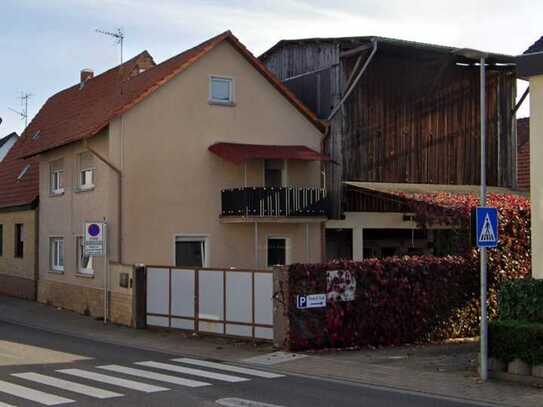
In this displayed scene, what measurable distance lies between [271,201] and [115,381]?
12.1 meters

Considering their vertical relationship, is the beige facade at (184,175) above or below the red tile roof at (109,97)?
below

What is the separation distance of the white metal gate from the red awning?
199 inches

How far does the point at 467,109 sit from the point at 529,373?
18.0m

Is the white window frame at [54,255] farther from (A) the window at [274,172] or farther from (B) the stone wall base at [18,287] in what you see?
(A) the window at [274,172]

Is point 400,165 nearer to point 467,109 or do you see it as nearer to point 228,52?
point 467,109

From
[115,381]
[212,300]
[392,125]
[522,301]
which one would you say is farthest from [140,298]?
[392,125]

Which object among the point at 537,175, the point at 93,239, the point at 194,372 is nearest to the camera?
the point at 194,372

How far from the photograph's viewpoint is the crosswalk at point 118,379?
11.2 meters

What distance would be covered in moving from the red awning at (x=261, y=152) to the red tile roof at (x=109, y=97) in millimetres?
1749

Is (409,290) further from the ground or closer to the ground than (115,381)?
further from the ground

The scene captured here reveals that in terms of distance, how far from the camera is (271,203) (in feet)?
78.6

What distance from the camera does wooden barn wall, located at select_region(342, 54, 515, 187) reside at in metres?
26.9

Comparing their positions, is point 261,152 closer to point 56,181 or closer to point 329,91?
point 329,91

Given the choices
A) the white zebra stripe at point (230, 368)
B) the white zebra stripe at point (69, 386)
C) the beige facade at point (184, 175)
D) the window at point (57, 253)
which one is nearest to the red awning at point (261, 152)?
the beige facade at point (184, 175)
